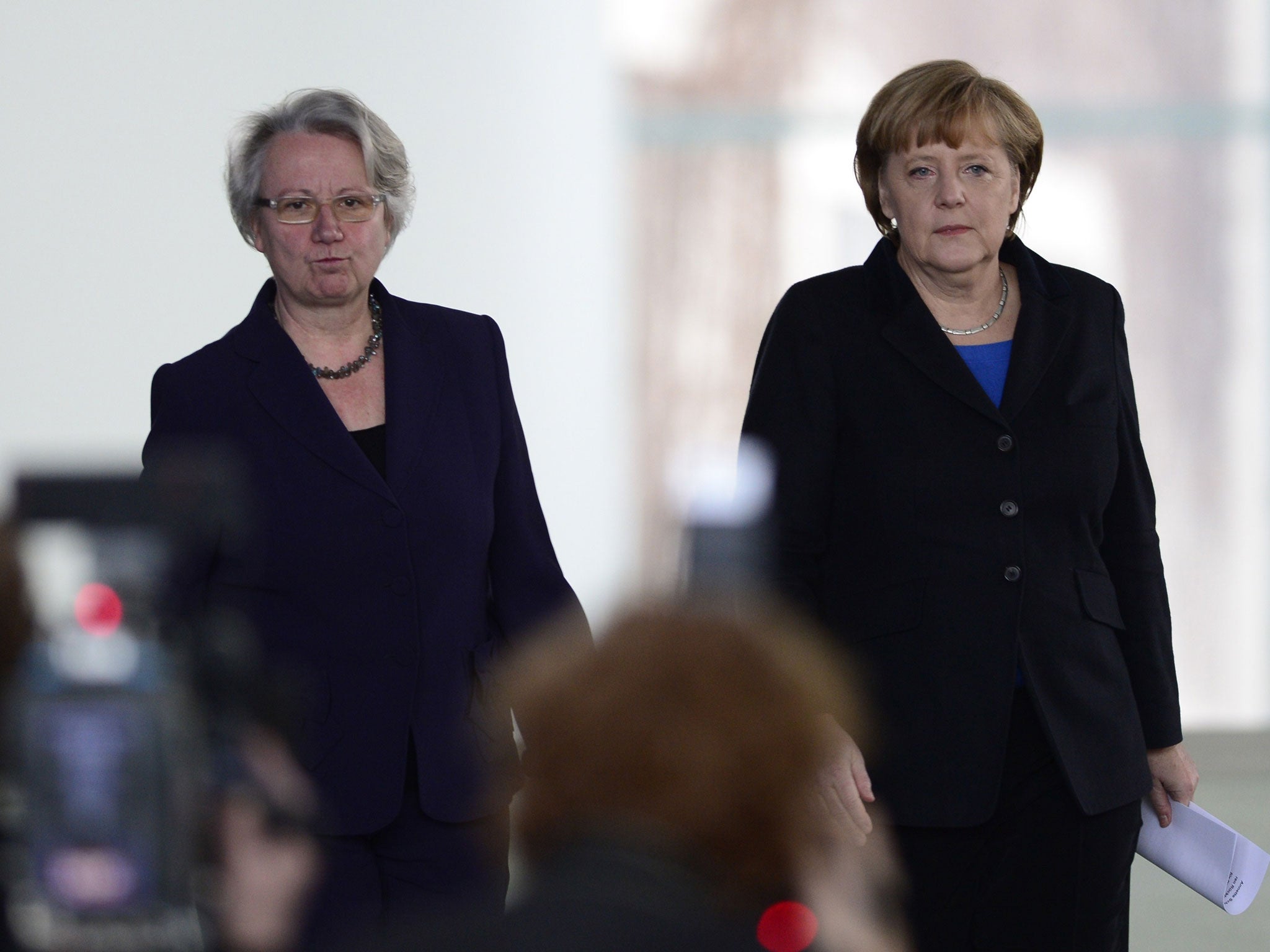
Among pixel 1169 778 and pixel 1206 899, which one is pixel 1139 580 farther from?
pixel 1206 899

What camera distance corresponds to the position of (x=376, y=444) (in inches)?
93.0

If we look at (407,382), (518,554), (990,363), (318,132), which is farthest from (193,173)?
(990,363)

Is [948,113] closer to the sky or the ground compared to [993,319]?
closer to the sky

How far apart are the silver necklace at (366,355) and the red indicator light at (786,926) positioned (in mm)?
1484

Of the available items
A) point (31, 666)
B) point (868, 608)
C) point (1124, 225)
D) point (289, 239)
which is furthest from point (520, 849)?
point (1124, 225)

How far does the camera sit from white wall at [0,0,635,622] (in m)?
4.83

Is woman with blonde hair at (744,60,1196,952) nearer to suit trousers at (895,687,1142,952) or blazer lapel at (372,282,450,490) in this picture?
suit trousers at (895,687,1142,952)

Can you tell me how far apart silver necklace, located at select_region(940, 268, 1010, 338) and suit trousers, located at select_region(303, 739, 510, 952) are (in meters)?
0.99

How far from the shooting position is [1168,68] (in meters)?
5.61

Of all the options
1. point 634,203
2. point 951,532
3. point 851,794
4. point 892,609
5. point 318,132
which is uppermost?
point 318,132

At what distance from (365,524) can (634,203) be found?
334 centimetres

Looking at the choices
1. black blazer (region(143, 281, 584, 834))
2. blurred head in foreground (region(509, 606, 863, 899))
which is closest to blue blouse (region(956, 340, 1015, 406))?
black blazer (region(143, 281, 584, 834))

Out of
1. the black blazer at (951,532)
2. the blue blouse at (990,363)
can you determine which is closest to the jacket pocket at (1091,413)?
the black blazer at (951,532)

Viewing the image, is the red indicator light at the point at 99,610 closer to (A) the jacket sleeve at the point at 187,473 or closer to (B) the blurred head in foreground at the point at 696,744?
(A) the jacket sleeve at the point at 187,473
